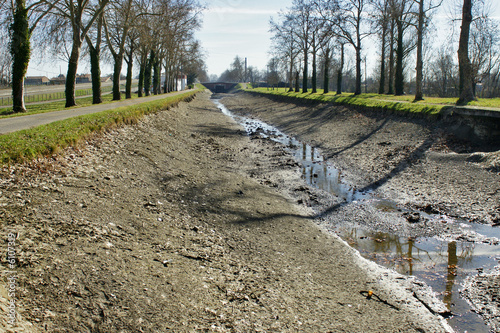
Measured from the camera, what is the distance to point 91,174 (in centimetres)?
668

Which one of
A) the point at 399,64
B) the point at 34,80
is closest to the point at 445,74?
the point at 399,64

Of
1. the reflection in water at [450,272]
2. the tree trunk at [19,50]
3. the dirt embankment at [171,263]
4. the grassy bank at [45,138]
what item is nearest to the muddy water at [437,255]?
the reflection in water at [450,272]

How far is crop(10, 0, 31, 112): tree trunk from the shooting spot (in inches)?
703

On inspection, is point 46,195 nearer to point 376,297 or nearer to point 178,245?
point 178,245

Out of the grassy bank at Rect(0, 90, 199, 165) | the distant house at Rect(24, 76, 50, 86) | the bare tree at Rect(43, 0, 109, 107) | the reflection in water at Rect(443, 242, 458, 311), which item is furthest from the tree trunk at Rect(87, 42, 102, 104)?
the distant house at Rect(24, 76, 50, 86)

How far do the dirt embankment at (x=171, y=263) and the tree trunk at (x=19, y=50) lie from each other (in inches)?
555

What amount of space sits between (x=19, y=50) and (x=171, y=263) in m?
19.6

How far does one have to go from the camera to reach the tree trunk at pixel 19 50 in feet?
58.6

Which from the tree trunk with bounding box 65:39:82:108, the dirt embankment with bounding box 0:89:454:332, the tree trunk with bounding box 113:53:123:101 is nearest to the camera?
the dirt embankment with bounding box 0:89:454:332

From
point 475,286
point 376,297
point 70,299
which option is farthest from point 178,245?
point 475,286

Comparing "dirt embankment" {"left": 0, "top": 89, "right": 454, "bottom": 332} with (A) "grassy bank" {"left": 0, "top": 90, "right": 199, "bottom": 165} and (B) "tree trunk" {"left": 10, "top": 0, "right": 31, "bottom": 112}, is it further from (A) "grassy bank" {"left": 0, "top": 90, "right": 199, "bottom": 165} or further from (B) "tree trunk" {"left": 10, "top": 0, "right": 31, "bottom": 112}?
(B) "tree trunk" {"left": 10, "top": 0, "right": 31, "bottom": 112}

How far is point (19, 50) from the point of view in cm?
1845

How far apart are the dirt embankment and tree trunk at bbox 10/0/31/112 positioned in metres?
14.1

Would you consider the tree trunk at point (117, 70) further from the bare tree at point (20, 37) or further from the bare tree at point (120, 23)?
the bare tree at point (20, 37)
